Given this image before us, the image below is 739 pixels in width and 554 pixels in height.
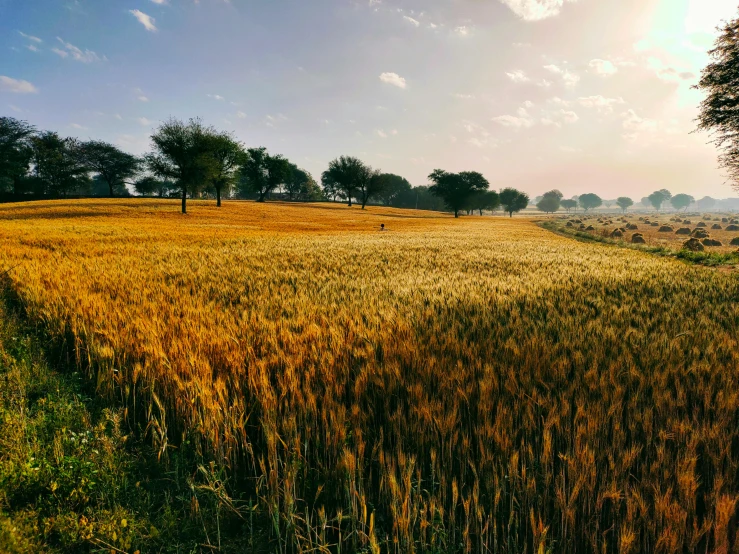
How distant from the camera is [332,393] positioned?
9.86 feet

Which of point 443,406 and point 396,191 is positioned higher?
point 396,191

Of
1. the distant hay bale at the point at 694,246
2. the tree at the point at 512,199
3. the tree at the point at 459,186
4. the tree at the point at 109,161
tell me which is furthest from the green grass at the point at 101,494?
the tree at the point at 512,199

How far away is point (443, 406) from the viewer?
267 centimetres

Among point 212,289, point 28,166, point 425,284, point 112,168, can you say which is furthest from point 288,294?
point 112,168

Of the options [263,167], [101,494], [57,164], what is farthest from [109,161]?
[101,494]

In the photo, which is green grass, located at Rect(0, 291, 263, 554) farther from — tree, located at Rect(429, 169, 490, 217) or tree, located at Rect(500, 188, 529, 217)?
tree, located at Rect(500, 188, 529, 217)

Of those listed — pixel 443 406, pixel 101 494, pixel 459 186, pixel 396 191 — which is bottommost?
pixel 101 494

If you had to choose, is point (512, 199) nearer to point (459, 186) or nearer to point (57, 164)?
point (459, 186)

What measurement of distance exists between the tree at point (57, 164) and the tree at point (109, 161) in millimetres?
2004

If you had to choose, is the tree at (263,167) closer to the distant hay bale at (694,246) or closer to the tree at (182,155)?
the tree at (182,155)

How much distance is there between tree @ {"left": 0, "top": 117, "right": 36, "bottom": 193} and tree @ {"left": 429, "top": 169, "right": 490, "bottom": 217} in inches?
4055

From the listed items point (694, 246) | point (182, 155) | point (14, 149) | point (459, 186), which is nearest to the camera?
point (694, 246)

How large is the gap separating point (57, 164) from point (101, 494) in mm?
122440

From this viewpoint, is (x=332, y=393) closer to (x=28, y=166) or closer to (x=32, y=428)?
(x=32, y=428)
